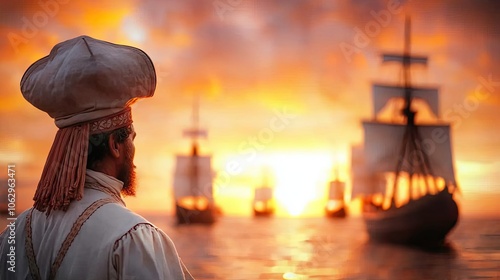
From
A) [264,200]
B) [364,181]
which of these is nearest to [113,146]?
[364,181]

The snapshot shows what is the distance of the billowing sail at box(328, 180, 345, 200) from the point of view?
4112 cm

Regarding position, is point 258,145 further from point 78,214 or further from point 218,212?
point 78,214

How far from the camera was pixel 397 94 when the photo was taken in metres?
28.5

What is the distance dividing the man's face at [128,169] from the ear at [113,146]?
1 cm

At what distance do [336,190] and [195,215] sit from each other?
9.04 m

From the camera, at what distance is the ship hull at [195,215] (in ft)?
138

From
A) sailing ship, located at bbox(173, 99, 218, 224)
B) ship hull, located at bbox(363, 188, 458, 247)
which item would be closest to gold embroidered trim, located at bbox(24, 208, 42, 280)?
ship hull, located at bbox(363, 188, 458, 247)

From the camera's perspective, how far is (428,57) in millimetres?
31109

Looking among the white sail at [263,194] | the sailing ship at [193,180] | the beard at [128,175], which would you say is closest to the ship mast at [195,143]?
the sailing ship at [193,180]

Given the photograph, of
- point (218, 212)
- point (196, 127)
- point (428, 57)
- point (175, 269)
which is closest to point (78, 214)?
point (175, 269)

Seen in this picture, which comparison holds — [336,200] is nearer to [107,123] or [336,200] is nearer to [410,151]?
[410,151]

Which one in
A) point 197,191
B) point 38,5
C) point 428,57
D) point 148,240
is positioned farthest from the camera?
point 197,191

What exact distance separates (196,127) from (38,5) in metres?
38.1

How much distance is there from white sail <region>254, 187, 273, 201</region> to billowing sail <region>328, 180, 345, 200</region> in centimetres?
702
